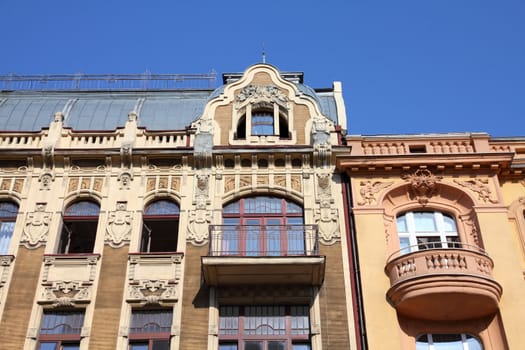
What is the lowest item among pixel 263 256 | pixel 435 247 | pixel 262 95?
pixel 263 256

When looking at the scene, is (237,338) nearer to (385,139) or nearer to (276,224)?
(276,224)

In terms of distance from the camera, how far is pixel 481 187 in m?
21.6

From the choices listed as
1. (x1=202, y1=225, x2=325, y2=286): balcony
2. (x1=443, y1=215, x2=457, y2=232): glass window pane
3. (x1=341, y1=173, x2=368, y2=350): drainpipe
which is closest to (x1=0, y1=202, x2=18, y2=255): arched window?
(x1=202, y1=225, x2=325, y2=286): balcony

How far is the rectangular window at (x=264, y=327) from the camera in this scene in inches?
730

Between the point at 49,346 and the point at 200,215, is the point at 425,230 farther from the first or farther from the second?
the point at 49,346

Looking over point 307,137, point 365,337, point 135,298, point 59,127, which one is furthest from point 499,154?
point 59,127

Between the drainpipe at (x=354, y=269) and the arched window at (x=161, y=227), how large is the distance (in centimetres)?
548

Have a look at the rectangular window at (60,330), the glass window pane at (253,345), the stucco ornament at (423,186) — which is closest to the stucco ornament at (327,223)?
the stucco ornament at (423,186)

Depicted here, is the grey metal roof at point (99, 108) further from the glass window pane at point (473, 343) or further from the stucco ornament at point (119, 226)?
the glass window pane at point (473, 343)

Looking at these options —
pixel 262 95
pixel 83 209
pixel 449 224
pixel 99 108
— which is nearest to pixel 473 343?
pixel 449 224

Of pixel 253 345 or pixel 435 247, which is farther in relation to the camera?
pixel 435 247

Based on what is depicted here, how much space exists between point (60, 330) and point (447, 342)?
10918 mm

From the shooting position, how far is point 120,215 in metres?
21.3

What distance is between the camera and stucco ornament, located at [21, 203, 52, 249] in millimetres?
20703
